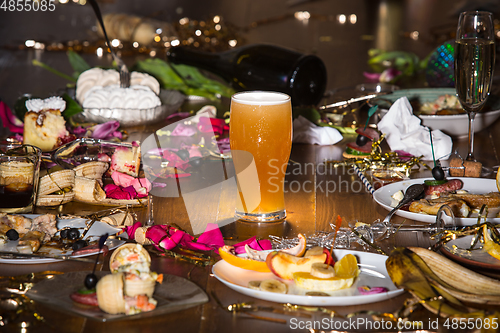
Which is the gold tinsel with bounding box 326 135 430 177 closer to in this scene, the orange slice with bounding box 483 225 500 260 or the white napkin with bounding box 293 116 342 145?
the white napkin with bounding box 293 116 342 145

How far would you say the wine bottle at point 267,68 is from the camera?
1.51 metres

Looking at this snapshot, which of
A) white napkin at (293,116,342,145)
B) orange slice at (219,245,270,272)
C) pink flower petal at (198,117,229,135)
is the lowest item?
orange slice at (219,245,270,272)

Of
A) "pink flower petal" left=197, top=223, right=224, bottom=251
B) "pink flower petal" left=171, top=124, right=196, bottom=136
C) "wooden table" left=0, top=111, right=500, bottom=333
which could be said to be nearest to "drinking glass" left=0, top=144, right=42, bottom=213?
"wooden table" left=0, top=111, right=500, bottom=333

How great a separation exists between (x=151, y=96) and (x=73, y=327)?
934 mm

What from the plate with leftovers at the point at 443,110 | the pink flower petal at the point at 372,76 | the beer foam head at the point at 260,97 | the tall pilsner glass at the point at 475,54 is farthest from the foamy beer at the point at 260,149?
the pink flower petal at the point at 372,76

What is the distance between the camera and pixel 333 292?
58 centimetres

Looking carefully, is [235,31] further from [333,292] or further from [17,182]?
[333,292]

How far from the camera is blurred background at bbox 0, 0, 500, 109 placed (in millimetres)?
2240

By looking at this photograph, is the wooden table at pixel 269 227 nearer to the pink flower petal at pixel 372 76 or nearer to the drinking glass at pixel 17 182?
the drinking glass at pixel 17 182

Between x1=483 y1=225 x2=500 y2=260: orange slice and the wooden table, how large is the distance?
0.34ft

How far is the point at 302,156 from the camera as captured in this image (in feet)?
4.02

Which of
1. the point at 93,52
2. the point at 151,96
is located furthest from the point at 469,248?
the point at 93,52

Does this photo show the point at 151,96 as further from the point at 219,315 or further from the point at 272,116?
the point at 219,315

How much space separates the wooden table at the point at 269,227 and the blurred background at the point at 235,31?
60 centimetres
